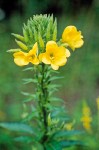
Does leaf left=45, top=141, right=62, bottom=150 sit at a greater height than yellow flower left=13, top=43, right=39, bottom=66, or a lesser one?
lesser

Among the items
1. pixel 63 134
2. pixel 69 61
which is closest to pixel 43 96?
pixel 63 134

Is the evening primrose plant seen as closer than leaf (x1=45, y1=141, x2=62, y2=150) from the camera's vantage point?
Yes

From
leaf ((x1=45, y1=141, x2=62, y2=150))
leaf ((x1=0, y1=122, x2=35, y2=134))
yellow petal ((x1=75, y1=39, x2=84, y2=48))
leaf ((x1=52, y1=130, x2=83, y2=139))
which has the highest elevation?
yellow petal ((x1=75, y1=39, x2=84, y2=48))

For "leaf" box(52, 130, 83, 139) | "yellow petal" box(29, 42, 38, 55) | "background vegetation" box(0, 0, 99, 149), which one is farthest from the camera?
"background vegetation" box(0, 0, 99, 149)

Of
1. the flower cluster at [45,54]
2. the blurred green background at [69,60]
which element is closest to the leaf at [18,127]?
the flower cluster at [45,54]

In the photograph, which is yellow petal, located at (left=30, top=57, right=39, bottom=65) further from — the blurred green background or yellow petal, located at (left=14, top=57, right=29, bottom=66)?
the blurred green background

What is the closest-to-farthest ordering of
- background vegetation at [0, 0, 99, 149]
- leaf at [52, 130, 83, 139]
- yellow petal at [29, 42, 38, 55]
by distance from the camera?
yellow petal at [29, 42, 38, 55] → leaf at [52, 130, 83, 139] → background vegetation at [0, 0, 99, 149]

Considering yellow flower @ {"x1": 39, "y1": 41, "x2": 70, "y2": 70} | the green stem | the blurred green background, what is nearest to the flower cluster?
yellow flower @ {"x1": 39, "y1": 41, "x2": 70, "y2": 70}

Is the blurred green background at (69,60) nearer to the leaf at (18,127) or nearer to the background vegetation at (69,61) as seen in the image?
the background vegetation at (69,61)
